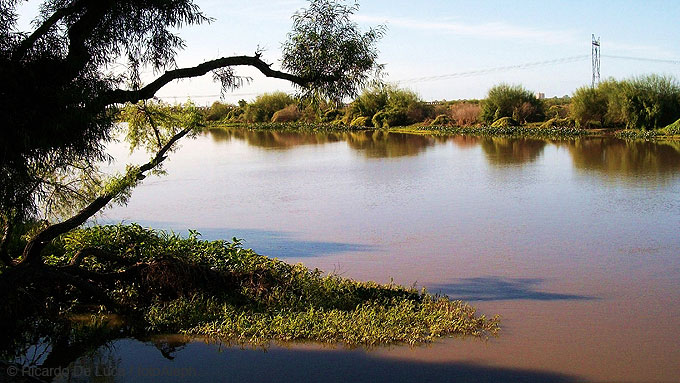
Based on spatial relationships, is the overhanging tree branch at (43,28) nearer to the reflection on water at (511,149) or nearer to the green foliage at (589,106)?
the reflection on water at (511,149)

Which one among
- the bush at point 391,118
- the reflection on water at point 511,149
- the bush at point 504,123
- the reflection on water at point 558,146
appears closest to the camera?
the reflection on water at point 558,146

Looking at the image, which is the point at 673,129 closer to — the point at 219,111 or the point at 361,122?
the point at 361,122

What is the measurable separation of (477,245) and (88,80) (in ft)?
23.4

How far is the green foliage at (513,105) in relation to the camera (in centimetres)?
4641

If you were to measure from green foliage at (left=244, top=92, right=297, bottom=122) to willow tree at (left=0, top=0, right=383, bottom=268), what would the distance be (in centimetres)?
6016

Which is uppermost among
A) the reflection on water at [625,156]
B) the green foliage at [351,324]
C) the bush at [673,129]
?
the bush at [673,129]

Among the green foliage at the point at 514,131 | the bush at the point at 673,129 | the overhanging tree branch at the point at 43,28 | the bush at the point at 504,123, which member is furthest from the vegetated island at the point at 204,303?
the bush at the point at 504,123

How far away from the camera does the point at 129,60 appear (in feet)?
23.9

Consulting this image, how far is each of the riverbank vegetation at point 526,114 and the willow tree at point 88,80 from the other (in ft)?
62.2

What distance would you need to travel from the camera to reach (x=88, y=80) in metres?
6.30

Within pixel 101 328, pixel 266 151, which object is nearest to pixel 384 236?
pixel 101 328

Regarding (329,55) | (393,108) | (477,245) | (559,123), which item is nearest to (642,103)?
(559,123)

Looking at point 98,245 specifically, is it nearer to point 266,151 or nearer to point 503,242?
point 503,242

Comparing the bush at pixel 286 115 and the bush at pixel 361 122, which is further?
the bush at pixel 286 115
